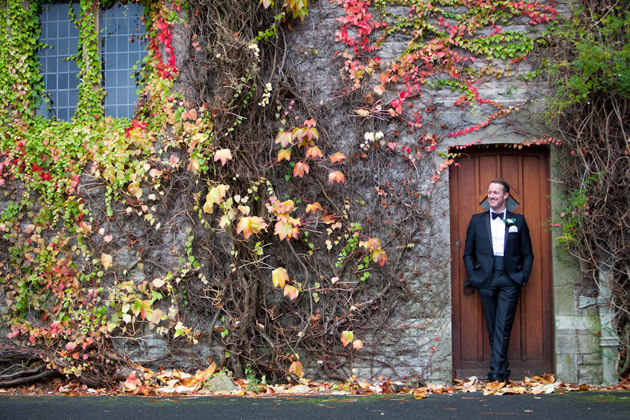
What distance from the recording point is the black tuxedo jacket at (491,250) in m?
5.98

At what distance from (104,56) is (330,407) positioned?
4.52 meters

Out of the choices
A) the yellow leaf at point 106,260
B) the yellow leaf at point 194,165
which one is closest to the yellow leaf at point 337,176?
the yellow leaf at point 194,165

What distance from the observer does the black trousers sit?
5.93 m

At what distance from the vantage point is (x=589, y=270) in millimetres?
6082

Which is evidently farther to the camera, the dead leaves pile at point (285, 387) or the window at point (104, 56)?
the window at point (104, 56)

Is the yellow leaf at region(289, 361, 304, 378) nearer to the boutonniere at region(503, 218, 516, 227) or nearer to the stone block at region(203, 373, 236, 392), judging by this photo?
the stone block at region(203, 373, 236, 392)

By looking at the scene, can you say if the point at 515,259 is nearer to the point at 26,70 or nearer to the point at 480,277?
the point at 480,277

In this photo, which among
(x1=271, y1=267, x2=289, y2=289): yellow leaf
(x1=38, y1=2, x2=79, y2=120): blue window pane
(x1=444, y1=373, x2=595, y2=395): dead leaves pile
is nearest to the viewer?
(x1=444, y1=373, x2=595, y2=395): dead leaves pile

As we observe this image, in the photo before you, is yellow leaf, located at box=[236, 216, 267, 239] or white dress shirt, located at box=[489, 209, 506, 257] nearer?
yellow leaf, located at box=[236, 216, 267, 239]

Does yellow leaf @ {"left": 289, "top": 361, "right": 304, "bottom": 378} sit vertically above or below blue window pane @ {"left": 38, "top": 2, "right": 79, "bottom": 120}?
below

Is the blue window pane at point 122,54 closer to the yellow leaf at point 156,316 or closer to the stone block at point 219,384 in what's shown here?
the yellow leaf at point 156,316

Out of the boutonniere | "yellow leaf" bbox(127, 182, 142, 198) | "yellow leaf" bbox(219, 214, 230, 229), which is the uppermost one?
"yellow leaf" bbox(127, 182, 142, 198)

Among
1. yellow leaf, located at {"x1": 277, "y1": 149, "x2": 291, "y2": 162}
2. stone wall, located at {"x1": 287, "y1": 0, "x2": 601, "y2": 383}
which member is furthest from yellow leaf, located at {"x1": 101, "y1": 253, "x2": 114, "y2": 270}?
stone wall, located at {"x1": 287, "y1": 0, "x2": 601, "y2": 383}

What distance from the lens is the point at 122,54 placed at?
679 cm
